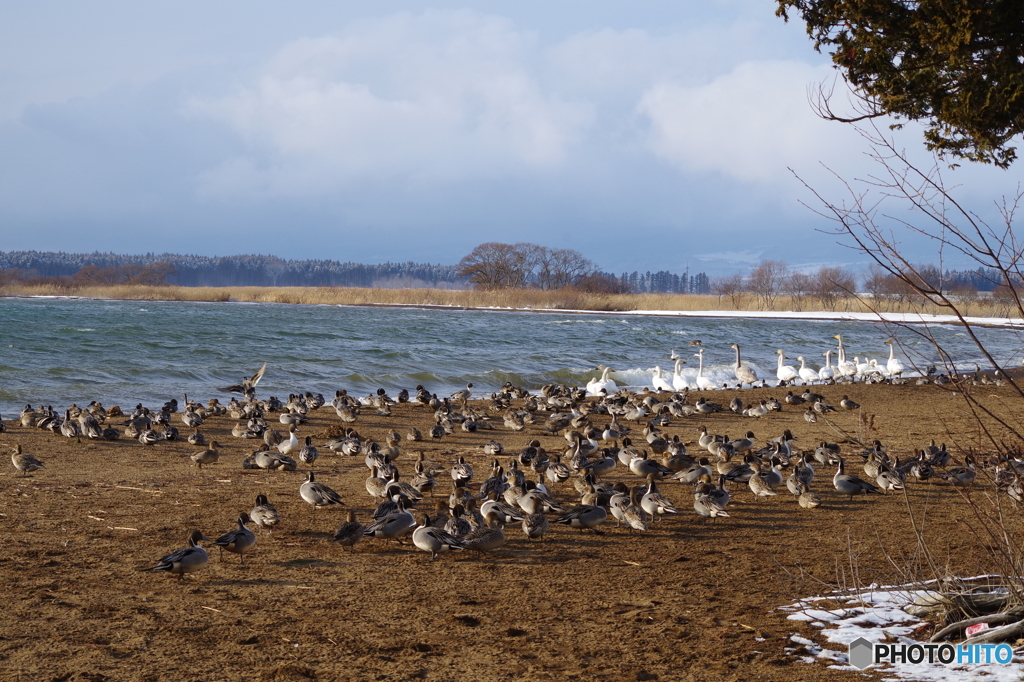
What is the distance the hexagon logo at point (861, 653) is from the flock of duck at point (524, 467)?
123 centimetres

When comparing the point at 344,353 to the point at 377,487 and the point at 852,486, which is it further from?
the point at 852,486

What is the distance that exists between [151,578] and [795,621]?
486cm

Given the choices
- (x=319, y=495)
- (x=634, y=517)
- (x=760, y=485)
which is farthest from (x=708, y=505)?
(x=319, y=495)

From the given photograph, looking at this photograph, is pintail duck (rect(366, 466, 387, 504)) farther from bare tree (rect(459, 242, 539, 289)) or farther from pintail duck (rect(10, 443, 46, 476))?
bare tree (rect(459, 242, 539, 289))

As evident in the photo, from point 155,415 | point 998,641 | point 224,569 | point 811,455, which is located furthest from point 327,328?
point 998,641

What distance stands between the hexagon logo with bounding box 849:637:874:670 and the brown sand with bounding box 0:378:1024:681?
183mm

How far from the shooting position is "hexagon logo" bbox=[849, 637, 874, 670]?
4898 millimetres

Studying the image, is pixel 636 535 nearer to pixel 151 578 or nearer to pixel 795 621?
pixel 795 621

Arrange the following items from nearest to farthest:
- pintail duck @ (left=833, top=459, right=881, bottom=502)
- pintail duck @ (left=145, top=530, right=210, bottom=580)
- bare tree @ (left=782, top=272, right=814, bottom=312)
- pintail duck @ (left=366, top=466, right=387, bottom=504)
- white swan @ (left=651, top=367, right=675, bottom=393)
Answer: pintail duck @ (left=145, top=530, right=210, bottom=580) < pintail duck @ (left=366, top=466, right=387, bottom=504) < pintail duck @ (left=833, top=459, right=881, bottom=502) < white swan @ (left=651, top=367, right=675, bottom=393) < bare tree @ (left=782, top=272, right=814, bottom=312)

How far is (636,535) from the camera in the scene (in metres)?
8.53

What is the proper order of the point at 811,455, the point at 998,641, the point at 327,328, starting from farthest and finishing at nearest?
the point at 327,328
the point at 811,455
the point at 998,641

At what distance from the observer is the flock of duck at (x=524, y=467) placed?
8.00 meters

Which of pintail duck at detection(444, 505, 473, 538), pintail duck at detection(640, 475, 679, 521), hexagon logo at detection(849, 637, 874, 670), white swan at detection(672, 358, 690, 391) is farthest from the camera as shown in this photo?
white swan at detection(672, 358, 690, 391)

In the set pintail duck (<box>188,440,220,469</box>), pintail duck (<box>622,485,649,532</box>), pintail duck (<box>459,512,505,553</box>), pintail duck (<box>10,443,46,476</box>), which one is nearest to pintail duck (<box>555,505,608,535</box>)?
pintail duck (<box>622,485,649,532</box>)
